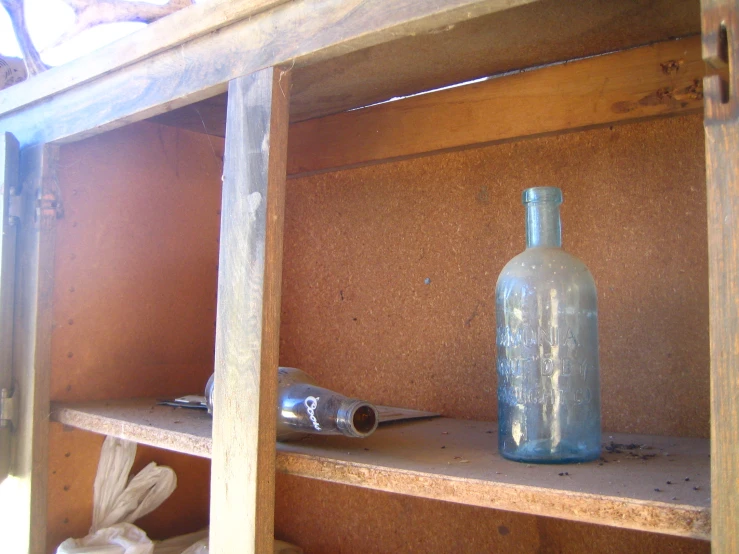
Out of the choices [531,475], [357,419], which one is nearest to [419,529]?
[357,419]

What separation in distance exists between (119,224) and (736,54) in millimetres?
1005

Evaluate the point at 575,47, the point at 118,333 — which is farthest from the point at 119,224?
the point at 575,47

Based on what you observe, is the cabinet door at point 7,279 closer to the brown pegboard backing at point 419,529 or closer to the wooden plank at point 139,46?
the wooden plank at point 139,46

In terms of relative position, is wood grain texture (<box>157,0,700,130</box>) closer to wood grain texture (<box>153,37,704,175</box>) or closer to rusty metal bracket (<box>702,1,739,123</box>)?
wood grain texture (<box>153,37,704,175</box>)

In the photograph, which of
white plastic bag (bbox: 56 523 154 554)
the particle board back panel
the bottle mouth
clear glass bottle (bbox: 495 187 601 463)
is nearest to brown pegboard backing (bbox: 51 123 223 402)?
the particle board back panel

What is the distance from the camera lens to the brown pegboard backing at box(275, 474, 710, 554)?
2.81ft

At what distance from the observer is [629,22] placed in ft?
2.45

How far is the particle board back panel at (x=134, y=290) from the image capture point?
1.08 metres

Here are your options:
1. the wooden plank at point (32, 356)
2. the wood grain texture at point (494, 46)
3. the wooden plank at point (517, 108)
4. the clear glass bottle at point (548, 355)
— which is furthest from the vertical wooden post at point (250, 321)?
the wooden plank at point (32, 356)

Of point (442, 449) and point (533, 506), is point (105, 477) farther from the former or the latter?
point (533, 506)

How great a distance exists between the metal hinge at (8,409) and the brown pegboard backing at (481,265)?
A: 0.47 metres

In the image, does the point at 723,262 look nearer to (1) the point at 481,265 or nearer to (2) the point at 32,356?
(1) the point at 481,265

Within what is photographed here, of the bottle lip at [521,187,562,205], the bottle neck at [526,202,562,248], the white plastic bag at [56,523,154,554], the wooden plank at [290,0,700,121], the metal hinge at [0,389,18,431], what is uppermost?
the wooden plank at [290,0,700,121]

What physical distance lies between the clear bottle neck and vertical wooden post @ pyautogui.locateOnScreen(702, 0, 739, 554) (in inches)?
10.0
